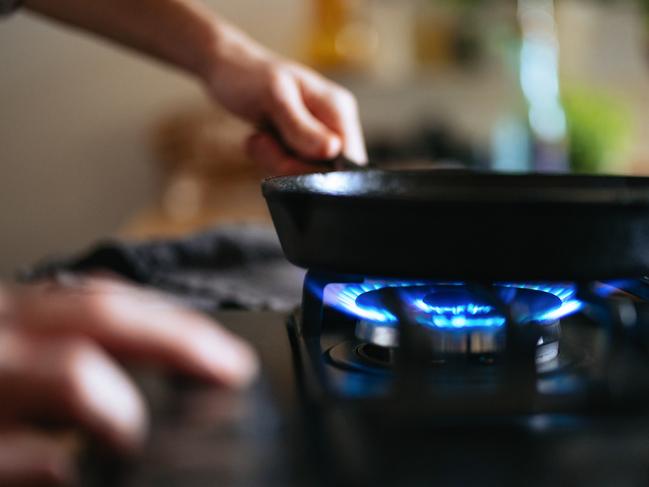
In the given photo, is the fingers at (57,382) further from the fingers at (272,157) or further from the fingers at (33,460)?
the fingers at (272,157)

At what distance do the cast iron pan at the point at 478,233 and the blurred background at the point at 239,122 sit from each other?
1.44m

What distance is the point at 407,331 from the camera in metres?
0.38

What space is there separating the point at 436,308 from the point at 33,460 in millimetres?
262

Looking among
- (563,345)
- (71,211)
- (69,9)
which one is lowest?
(71,211)

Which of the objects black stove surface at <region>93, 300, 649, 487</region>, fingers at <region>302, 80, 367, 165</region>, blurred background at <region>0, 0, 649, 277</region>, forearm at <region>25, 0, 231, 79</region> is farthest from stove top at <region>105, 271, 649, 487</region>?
blurred background at <region>0, 0, 649, 277</region>

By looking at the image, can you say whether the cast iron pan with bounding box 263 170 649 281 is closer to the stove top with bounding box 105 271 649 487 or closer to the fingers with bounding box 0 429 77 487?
the stove top with bounding box 105 271 649 487

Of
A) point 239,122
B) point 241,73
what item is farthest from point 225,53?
point 239,122

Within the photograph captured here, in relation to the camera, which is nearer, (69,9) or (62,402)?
(62,402)

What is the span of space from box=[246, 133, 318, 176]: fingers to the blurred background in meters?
1.10

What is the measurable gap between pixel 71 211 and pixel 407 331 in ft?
6.07

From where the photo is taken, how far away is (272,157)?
2.49 feet

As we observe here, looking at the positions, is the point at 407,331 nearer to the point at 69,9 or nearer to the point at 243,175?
the point at 69,9

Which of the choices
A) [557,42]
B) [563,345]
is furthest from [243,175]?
[563,345]

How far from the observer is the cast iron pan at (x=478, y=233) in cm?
41
